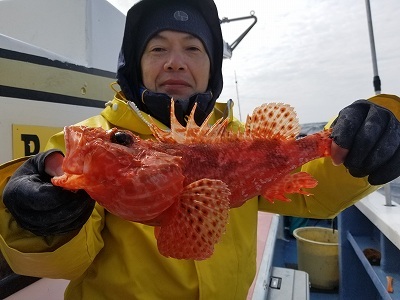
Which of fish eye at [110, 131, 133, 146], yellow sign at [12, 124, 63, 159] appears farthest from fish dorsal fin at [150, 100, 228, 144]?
yellow sign at [12, 124, 63, 159]

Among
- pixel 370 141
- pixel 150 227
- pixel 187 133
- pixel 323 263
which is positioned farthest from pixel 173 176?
pixel 323 263

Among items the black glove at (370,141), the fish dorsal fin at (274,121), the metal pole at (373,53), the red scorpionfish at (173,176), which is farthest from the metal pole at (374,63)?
the red scorpionfish at (173,176)

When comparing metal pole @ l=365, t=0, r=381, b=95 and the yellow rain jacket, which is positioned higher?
metal pole @ l=365, t=0, r=381, b=95

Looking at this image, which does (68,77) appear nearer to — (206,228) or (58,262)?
(58,262)

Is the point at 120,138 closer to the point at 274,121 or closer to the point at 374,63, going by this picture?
the point at 274,121

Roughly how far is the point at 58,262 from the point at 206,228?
0.84 metres

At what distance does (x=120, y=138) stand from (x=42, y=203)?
0.43 m

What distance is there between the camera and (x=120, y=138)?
1.48 metres

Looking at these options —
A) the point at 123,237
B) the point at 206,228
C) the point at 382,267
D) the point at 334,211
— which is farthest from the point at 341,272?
the point at 206,228

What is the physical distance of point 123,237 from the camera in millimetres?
2148

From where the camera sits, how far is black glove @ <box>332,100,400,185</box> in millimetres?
1771

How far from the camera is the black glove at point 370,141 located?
177 cm

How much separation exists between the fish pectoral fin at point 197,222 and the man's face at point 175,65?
123 cm

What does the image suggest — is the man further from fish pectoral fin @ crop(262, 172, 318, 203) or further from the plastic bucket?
the plastic bucket
